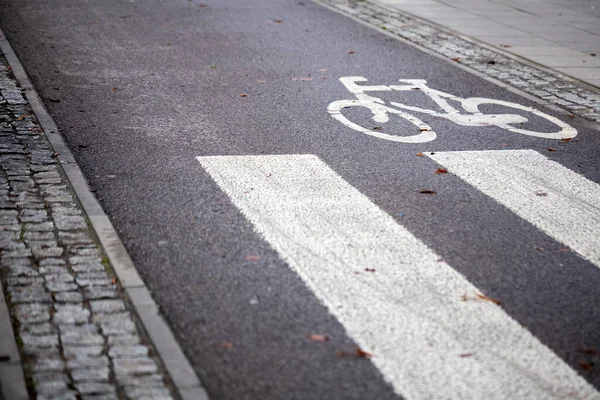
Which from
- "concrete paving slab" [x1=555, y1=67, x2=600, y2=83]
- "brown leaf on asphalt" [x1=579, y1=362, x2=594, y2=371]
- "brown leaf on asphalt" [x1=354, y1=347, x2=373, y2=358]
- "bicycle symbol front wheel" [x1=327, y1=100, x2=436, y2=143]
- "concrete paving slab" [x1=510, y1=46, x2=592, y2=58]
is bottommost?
"bicycle symbol front wheel" [x1=327, y1=100, x2=436, y2=143]

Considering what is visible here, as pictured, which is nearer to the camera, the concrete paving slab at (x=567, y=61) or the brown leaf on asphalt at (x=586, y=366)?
the brown leaf on asphalt at (x=586, y=366)

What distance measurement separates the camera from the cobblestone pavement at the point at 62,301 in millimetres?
4188

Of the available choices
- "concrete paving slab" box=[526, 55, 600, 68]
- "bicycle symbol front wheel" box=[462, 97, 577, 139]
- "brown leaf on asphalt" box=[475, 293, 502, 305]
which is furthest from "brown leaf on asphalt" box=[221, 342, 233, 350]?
"concrete paving slab" box=[526, 55, 600, 68]

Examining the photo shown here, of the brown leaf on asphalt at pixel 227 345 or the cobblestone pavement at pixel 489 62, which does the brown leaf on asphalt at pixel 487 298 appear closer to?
the brown leaf on asphalt at pixel 227 345

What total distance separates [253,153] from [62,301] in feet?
10.6

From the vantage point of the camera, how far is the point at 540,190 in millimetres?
7238

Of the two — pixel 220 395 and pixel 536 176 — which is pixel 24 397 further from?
pixel 536 176

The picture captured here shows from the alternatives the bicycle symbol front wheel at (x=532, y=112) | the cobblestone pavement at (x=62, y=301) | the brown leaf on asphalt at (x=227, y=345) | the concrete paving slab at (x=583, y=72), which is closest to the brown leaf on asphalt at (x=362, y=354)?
the brown leaf on asphalt at (x=227, y=345)

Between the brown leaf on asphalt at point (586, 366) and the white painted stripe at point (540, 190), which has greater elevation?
the brown leaf on asphalt at point (586, 366)

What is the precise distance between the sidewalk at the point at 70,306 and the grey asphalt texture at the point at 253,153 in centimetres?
17

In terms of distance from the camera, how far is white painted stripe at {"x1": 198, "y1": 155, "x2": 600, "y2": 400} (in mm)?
4410

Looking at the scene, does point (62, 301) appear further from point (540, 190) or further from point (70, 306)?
point (540, 190)

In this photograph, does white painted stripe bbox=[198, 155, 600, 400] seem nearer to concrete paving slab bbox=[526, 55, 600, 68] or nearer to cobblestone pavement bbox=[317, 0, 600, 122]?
cobblestone pavement bbox=[317, 0, 600, 122]

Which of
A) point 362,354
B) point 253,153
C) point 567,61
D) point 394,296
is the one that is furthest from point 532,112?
point 362,354
